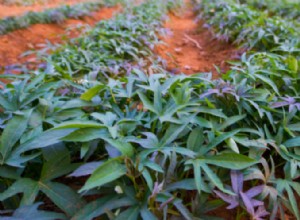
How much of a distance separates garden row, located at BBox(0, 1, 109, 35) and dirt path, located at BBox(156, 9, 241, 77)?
1.76 metres

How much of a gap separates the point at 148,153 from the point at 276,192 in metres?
Answer: 0.57

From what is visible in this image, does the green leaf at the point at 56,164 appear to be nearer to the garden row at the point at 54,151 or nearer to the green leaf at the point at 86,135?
the garden row at the point at 54,151

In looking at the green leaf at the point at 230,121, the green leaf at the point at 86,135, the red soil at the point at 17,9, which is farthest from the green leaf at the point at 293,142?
the red soil at the point at 17,9

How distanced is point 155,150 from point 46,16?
4.29m

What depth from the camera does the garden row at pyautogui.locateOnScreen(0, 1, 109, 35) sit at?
13.4 ft

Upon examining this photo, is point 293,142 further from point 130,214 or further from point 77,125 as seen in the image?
point 77,125

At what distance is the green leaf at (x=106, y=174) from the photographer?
39.9 inches

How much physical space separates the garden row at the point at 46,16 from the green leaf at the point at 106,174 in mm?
3546

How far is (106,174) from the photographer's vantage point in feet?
→ 3.49

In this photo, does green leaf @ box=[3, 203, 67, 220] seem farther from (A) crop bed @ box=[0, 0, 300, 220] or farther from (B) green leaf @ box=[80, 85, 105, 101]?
(B) green leaf @ box=[80, 85, 105, 101]

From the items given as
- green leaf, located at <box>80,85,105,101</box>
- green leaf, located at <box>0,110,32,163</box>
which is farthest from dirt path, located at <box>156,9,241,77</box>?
green leaf, located at <box>0,110,32,163</box>

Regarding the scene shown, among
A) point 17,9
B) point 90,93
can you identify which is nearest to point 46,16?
point 17,9

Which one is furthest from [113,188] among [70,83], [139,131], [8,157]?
[70,83]

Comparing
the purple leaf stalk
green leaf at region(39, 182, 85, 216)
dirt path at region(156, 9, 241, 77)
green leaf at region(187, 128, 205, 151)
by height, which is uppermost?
green leaf at region(187, 128, 205, 151)
